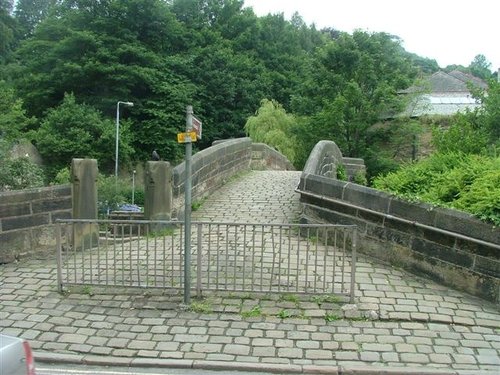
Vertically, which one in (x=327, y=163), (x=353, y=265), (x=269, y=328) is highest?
(x=327, y=163)

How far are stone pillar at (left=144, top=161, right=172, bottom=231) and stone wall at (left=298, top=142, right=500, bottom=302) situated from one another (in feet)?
9.14

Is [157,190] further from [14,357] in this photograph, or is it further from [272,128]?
[272,128]

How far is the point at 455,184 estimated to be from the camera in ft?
25.0

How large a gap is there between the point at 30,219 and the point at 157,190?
216 cm

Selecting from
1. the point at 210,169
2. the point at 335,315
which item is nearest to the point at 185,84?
the point at 210,169

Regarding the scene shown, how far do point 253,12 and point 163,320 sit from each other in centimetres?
4886

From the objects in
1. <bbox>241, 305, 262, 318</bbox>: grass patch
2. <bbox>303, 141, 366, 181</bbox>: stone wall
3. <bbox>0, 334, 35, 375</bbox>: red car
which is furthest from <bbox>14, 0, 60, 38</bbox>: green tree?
<bbox>0, 334, 35, 375</bbox>: red car

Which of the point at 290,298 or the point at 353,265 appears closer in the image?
the point at 353,265

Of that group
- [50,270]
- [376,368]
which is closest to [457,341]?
[376,368]

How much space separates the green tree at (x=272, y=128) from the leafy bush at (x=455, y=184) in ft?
68.0

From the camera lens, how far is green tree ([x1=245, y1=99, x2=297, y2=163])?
101 ft

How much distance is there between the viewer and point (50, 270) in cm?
709

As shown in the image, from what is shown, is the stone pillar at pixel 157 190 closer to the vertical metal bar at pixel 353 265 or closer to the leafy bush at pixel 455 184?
the leafy bush at pixel 455 184

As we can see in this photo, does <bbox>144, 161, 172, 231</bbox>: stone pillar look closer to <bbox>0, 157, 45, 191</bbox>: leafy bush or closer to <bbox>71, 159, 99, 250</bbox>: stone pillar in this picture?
<bbox>71, 159, 99, 250</bbox>: stone pillar
